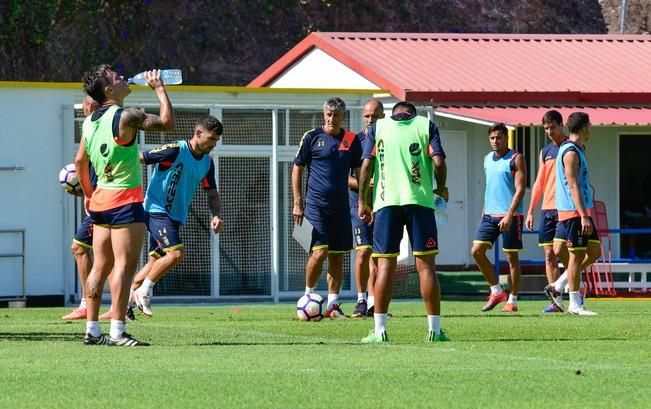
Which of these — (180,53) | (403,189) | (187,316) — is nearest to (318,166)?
(187,316)

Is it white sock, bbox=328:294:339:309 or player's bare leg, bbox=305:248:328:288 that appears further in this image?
white sock, bbox=328:294:339:309

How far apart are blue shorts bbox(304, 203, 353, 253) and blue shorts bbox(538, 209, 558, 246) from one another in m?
2.95

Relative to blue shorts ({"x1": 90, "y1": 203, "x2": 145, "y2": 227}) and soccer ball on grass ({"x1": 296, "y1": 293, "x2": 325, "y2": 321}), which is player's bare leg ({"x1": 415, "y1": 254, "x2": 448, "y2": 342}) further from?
soccer ball on grass ({"x1": 296, "y1": 293, "x2": 325, "y2": 321})

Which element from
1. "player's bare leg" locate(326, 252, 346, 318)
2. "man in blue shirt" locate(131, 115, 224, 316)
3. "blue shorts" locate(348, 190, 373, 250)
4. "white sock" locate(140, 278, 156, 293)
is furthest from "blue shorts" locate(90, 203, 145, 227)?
"blue shorts" locate(348, 190, 373, 250)

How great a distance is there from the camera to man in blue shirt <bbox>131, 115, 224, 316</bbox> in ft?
51.6

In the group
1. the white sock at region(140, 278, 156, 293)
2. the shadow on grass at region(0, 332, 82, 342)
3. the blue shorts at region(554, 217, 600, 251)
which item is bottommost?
the shadow on grass at region(0, 332, 82, 342)

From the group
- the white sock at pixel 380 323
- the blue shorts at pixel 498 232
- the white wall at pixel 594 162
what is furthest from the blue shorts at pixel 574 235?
the white wall at pixel 594 162

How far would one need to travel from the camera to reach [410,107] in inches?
500

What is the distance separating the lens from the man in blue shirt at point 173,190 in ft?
51.6

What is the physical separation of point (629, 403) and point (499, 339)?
4.49 meters

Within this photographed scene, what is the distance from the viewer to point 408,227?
1259cm

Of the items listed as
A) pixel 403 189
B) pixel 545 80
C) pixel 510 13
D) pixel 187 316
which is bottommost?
pixel 187 316

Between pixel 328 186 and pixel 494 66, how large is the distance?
11.8 m

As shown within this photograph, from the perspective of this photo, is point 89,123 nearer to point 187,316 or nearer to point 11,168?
point 187,316
